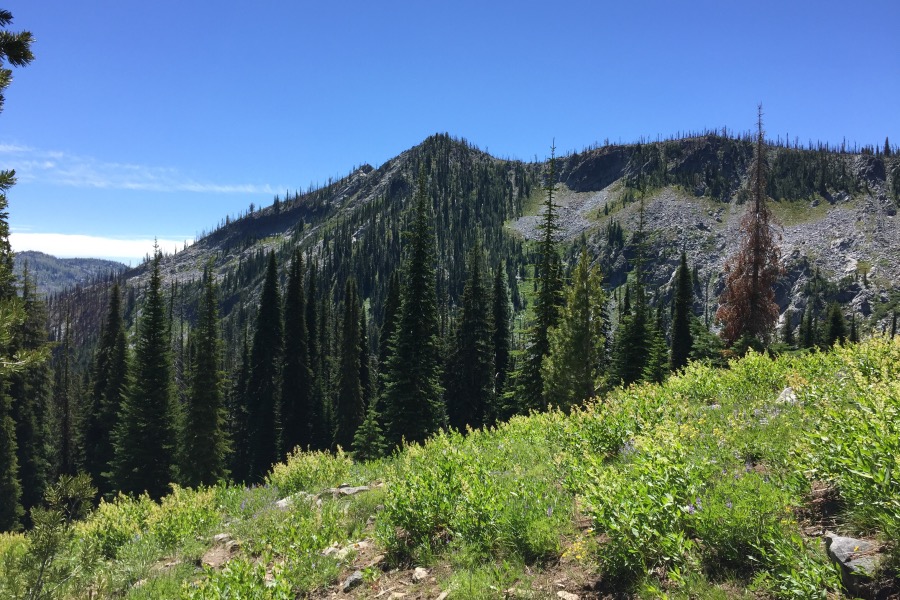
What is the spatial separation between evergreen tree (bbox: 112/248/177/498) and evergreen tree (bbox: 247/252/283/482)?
9.74 metres

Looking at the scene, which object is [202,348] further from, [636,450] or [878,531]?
[878,531]

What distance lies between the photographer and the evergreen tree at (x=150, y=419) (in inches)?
1250

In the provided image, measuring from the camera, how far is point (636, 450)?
6.90 metres

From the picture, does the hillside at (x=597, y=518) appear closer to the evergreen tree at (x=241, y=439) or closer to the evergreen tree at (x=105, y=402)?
the evergreen tree at (x=241, y=439)

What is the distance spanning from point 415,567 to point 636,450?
3.54m

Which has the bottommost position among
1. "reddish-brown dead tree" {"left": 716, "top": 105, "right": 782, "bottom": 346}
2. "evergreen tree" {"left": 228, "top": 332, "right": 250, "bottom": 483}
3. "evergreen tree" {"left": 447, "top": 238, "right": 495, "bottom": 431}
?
"evergreen tree" {"left": 228, "top": 332, "right": 250, "bottom": 483}

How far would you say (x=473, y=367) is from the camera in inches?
1695

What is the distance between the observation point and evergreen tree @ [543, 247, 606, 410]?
87.8ft

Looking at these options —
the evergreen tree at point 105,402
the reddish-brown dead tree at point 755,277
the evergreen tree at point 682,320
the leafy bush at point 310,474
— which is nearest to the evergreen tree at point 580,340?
the reddish-brown dead tree at point 755,277

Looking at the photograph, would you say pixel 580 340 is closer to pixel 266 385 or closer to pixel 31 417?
pixel 266 385

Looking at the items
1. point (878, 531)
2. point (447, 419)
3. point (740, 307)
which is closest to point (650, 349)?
point (740, 307)

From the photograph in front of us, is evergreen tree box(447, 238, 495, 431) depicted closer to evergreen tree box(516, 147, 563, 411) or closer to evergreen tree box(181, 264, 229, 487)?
evergreen tree box(516, 147, 563, 411)

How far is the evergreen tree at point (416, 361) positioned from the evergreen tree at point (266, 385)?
1617cm

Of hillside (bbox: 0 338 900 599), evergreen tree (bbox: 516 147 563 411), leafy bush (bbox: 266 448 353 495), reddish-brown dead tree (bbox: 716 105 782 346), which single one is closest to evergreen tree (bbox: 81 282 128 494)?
evergreen tree (bbox: 516 147 563 411)
